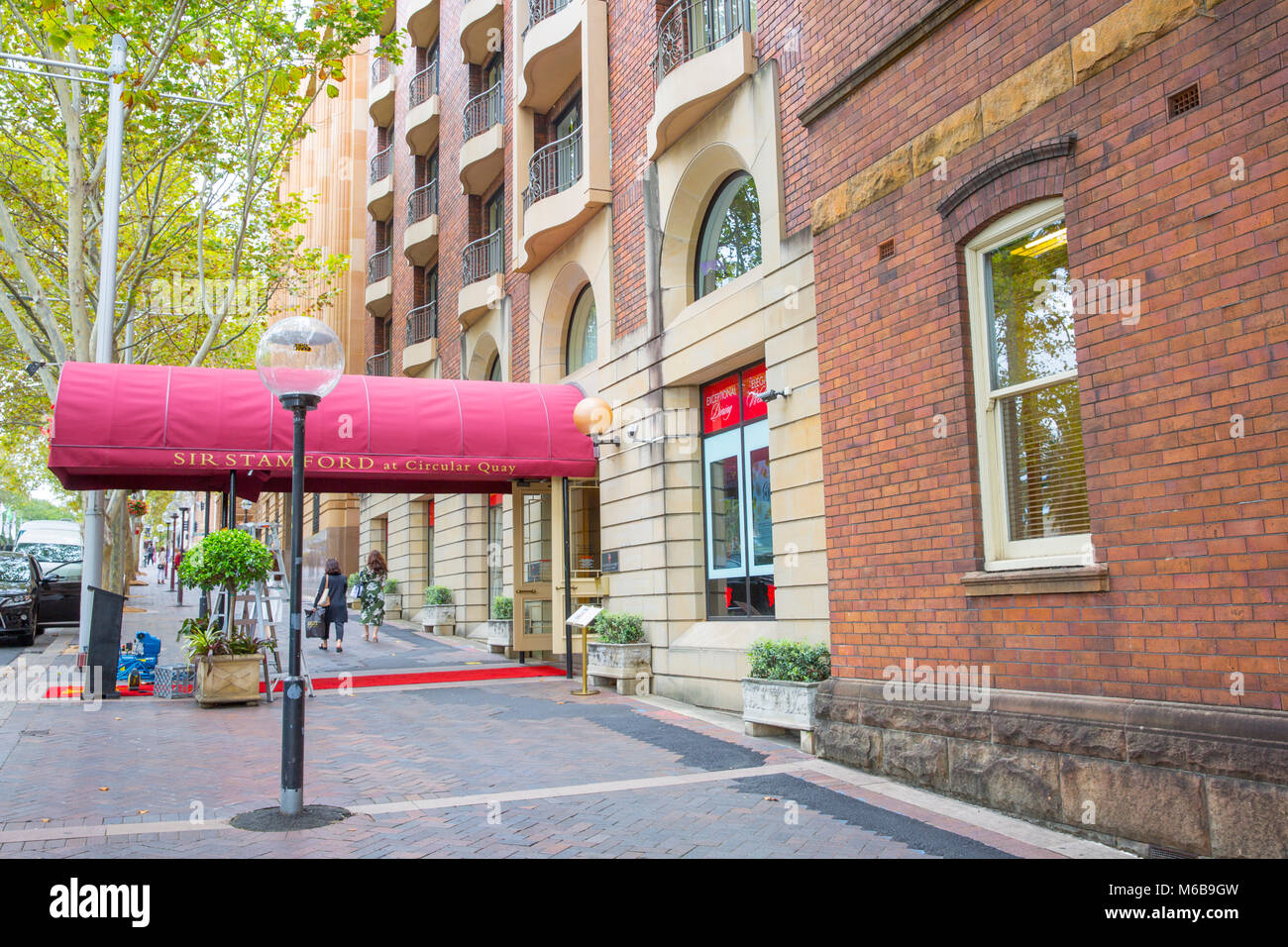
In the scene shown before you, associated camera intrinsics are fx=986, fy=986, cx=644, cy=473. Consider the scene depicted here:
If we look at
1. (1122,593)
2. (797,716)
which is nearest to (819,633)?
(797,716)

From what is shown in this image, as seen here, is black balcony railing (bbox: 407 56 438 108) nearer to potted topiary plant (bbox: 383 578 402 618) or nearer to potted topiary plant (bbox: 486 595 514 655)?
potted topiary plant (bbox: 383 578 402 618)

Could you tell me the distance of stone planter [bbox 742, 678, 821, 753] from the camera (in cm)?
888

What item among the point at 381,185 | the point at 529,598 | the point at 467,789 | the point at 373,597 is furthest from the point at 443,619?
the point at 467,789

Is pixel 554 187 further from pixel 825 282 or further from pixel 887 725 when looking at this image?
pixel 887 725

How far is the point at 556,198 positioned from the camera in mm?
16031

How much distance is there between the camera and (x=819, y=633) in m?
9.62

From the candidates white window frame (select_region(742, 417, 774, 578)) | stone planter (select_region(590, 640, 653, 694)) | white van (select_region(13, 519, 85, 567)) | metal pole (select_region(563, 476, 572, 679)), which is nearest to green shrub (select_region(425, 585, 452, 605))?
metal pole (select_region(563, 476, 572, 679))

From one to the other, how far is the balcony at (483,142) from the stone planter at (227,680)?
12.0 metres

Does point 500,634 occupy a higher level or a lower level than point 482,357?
lower

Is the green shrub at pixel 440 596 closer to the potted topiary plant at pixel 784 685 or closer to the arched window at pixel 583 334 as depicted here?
the arched window at pixel 583 334

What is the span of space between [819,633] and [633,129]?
8.32 metres

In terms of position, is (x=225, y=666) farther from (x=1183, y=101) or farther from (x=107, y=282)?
(x=1183, y=101)

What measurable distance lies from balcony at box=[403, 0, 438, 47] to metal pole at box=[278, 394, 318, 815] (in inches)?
856

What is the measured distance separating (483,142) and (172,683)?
40.8 ft
